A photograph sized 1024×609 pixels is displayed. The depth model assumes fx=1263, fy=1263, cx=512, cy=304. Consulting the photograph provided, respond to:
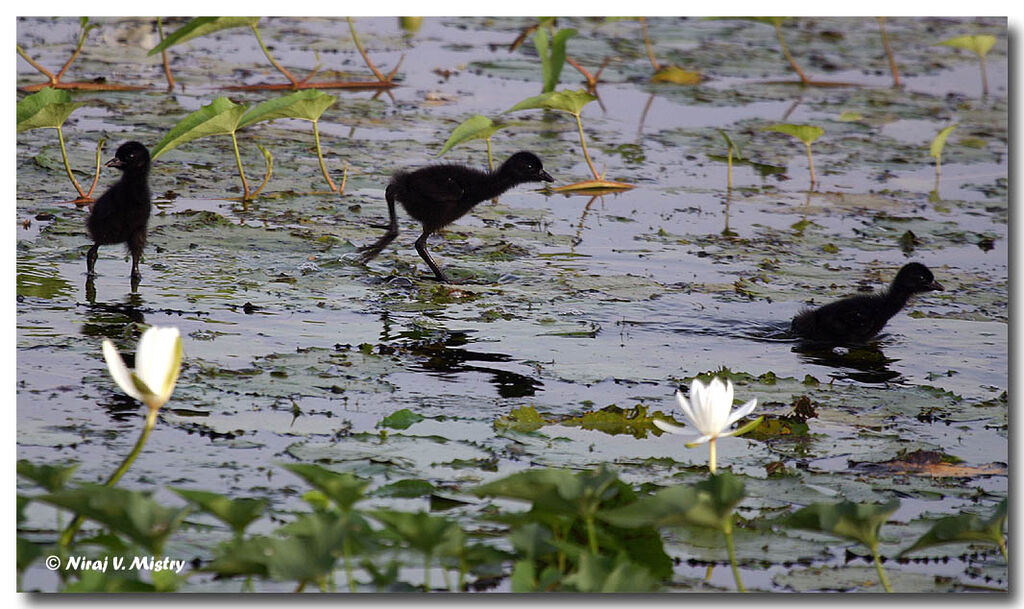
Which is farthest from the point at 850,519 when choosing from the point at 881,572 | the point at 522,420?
the point at 522,420

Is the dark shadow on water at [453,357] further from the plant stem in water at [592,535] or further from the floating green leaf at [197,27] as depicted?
the floating green leaf at [197,27]

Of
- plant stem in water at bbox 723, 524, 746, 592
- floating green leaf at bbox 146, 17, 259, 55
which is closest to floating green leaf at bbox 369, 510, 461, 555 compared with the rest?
plant stem in water at bbox 723, 524, 746, 592

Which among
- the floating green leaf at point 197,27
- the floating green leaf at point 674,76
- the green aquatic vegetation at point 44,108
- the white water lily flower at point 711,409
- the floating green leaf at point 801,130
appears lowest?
the white water lily flower at point 711,409

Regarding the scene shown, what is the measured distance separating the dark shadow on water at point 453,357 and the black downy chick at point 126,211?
1.41m

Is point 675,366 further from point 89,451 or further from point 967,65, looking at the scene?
point 967,65

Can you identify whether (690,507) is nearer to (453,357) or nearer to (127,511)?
(127,511)

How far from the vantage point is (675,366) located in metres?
5.70

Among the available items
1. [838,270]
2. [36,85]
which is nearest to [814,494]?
[838,270]

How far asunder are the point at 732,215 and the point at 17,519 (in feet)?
19.2

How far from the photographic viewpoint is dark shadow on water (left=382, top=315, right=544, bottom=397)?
17.2 ft

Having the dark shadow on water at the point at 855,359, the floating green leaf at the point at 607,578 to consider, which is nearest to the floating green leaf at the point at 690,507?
the floating green leaf at the point at 607,578

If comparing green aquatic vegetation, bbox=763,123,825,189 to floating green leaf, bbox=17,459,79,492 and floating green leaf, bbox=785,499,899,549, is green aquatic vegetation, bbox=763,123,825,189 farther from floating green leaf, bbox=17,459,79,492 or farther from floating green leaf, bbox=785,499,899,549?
floating green leaf, bbox=17,459,79,492

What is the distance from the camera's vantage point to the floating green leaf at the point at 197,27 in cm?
761

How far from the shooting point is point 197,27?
7.91 m
